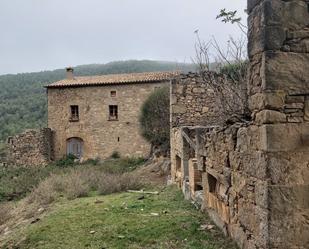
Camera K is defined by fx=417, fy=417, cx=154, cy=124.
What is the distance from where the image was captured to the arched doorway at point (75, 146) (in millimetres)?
26984

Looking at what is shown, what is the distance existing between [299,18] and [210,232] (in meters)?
3.28

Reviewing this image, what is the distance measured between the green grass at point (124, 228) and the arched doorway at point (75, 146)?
18.0 meters

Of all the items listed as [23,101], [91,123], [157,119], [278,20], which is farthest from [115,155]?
Result: [278,20]

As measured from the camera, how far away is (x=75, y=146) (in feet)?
89.2

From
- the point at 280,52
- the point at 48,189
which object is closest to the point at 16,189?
the point at 48,189

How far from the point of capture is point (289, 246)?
405cm

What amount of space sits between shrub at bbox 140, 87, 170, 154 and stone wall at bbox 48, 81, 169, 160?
3.03 m

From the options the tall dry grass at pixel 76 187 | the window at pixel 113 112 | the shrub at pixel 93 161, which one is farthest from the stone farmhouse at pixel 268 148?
the window at pixel 113 112

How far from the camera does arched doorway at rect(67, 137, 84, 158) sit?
27.0 metres

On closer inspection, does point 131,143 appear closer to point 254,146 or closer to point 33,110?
point 33,110

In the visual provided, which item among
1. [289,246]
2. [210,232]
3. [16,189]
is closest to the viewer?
[289,246]

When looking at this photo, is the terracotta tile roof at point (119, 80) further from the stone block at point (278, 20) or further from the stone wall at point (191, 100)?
the stone block at point (278, 20)

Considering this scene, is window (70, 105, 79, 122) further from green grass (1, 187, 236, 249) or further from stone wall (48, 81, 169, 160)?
green grass (1, 187, 236, 249)

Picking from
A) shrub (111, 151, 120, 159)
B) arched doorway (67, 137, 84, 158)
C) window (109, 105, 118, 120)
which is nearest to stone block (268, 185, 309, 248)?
shrub (111, 151, 120, 159)
